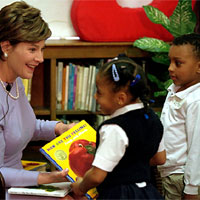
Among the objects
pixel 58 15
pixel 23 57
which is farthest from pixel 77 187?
pixel 58 15

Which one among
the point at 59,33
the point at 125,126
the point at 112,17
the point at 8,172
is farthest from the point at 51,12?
the point at 125,126

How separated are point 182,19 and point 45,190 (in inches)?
77.1

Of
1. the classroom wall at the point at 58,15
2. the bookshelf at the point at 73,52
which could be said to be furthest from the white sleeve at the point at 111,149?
the classroom wall at the point at 58,15

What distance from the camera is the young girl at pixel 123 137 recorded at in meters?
1.43

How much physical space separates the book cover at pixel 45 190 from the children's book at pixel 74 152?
2.6 inches

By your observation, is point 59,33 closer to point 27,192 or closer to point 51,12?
point 51,12

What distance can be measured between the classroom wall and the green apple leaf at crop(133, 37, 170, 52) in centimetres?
73

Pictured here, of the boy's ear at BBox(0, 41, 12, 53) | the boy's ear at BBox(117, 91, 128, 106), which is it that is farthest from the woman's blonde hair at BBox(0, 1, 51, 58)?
the boy's ear at BBox(117, 91, 128, 106)

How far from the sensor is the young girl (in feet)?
4.69

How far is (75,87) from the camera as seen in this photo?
331 cm

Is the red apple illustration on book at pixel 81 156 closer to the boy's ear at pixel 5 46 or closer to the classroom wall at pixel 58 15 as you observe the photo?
the boy's ear at pixel 5 46

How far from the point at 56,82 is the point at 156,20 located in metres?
0.93

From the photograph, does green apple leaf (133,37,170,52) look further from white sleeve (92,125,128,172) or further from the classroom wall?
white sleeve (92,125,128,172)

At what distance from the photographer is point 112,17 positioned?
3254 mm
